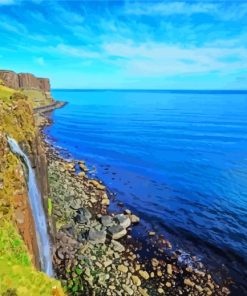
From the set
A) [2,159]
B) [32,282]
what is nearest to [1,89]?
[2,159]

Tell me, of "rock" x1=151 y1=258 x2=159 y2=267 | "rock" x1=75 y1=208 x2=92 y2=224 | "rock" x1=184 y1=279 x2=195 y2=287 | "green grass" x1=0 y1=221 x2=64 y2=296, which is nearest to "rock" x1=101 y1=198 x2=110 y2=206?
"rock" x1=75 y1=208 x2=92 y2=224

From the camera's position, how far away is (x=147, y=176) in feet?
176

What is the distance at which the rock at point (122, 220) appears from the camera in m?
33.9

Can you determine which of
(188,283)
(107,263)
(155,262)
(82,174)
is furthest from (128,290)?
(82,174)

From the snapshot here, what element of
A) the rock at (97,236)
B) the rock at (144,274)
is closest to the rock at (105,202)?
the rock at (97,236)

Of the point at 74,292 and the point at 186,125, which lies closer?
the point at 74,292

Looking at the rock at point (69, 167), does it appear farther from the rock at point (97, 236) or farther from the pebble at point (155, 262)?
the pebble at point (155, 262)

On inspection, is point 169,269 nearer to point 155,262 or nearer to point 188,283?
point 155,262

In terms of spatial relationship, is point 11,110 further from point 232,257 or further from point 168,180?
point 168,180

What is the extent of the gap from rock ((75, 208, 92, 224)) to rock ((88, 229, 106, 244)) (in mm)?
2682

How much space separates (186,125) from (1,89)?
9480cm

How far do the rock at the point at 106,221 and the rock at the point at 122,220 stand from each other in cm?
69

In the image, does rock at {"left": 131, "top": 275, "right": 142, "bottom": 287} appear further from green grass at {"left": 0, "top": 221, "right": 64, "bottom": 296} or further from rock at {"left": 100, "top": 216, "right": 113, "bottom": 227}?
green grass at {"left": 0, "top": 221, "right": 64, "bottom": 296}

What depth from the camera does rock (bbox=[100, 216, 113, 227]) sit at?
33.3 metres
